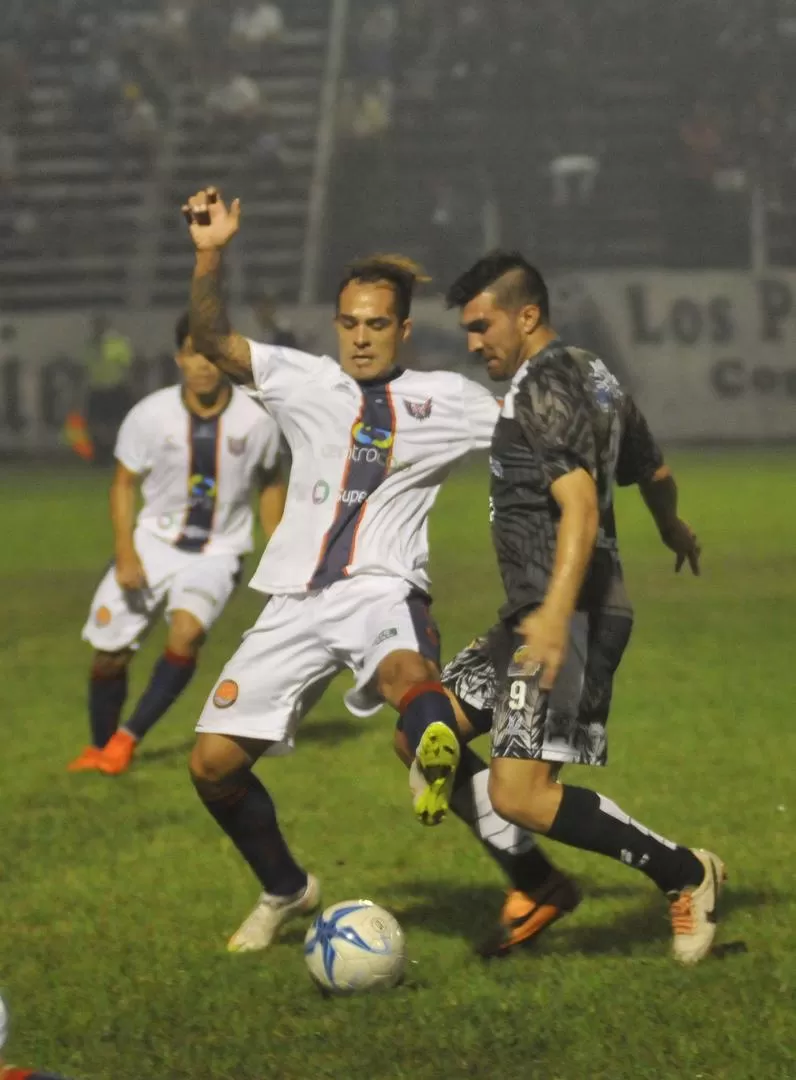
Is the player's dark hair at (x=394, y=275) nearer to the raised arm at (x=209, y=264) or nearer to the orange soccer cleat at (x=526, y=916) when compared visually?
the raised arm at (x=209, y=264)

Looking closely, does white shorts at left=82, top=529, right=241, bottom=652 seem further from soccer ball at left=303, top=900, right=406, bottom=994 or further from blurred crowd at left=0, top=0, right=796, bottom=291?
blurred crowd at left=0, top=0, right=796, bottom=291

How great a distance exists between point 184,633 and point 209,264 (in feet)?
11.1

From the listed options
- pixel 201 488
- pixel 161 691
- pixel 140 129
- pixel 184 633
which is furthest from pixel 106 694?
pixel 140 129

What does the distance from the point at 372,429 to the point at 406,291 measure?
428 millimetres

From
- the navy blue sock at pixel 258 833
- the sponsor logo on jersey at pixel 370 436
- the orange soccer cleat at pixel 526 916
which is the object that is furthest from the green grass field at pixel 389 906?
the sponsor logo on jersey at pixel 370 436

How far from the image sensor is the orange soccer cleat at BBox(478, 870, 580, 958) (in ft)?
17.0

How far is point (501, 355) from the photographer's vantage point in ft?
16.2

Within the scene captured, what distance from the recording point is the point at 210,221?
523 centimetres

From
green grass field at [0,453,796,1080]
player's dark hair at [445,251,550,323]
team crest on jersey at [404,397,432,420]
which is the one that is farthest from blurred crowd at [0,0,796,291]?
player's dark hair at [445,251,550,323]

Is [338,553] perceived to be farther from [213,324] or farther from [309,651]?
[213,324]

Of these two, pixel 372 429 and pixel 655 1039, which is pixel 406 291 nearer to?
pixel 372 429

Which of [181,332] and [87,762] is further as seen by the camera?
[87,762]

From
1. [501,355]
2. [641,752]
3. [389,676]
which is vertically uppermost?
[501,355]

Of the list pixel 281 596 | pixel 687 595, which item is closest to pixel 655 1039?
pixel 281 596
